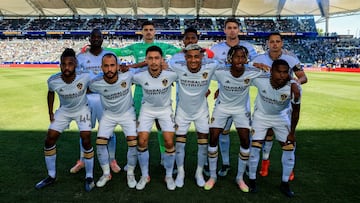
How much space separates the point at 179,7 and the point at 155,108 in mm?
47698

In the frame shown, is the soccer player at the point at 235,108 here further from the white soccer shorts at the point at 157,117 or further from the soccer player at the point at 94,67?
the soccer player at the point at 94,67

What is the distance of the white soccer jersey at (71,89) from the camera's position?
15.5 feet

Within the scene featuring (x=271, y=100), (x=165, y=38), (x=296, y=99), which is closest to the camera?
(x=296, y=99)

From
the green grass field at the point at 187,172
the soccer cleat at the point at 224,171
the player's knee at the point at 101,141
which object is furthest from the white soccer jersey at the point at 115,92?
the soccer cleat at the point at 224,171

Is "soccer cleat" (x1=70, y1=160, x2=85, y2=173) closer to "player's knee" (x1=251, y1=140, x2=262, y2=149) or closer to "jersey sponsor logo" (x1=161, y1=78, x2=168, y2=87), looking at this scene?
"jersey sponsor logo" (x1=161, y1=78, x2=168, y2=87)

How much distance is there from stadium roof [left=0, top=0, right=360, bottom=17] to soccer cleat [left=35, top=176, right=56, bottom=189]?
148 feet

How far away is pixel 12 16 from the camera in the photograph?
5675 cm

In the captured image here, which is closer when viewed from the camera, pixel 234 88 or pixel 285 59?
pixel 234 88

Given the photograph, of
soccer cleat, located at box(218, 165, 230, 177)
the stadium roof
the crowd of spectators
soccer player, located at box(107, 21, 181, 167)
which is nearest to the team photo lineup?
soccer cleat, located at box(218, 165, 230, 177)

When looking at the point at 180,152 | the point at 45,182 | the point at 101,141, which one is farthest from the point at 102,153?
the point at 180,152

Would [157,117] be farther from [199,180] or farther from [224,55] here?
[224,55]

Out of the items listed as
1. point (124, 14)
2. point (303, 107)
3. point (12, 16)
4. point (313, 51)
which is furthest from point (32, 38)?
point (303, 107)

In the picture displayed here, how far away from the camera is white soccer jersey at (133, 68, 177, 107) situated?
4.82 metres

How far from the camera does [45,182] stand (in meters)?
4.62
